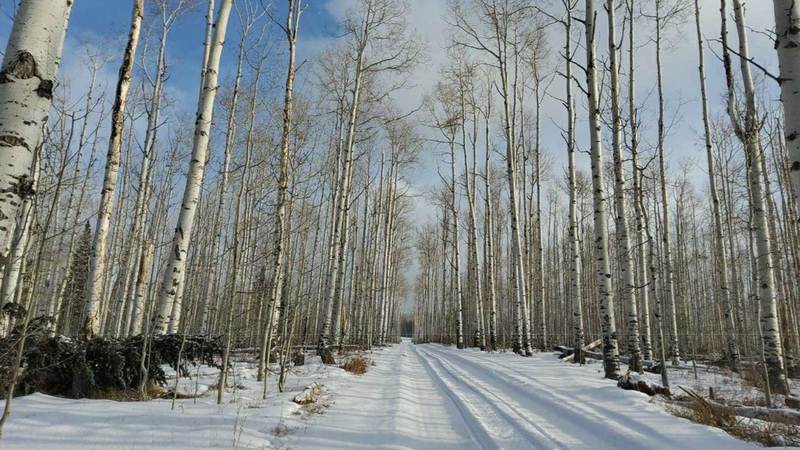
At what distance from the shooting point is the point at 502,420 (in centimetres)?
491

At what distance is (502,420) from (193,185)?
5.46m

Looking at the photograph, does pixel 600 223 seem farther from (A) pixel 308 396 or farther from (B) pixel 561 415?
(A) pixel 308 396

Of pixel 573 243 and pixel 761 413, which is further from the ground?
pixel 573 243

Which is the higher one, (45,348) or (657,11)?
(657,11)

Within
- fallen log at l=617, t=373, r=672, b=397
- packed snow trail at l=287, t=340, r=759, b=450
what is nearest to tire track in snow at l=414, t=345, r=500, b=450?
packed snow trail at l=287, t=340, r=759, b=450

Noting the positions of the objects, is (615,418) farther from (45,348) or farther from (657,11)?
(657,11)

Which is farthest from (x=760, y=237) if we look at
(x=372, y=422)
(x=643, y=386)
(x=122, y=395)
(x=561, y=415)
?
(x=122, y=395)

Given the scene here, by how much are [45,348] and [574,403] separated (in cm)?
651

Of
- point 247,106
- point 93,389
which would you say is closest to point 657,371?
point 93,389

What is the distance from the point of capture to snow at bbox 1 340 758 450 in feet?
11.5

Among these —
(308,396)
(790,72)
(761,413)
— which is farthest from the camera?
(308,396)

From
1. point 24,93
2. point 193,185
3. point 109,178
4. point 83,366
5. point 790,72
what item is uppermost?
point 109,178

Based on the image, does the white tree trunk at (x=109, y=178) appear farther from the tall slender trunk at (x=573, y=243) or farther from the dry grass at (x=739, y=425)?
the tall slender trunk at (x=573, y=243)

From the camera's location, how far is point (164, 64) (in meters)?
12.4
